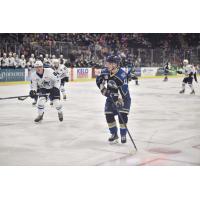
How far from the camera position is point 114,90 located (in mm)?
5605

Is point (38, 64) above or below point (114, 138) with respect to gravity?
above

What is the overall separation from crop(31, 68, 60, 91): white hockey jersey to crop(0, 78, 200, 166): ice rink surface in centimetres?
55

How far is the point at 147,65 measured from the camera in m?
9.24

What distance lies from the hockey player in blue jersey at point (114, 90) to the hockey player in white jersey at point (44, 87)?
1.69 metres

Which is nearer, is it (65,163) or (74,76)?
(65,163)

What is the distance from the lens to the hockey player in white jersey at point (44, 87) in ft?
23.0

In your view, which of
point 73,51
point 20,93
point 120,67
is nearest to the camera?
point 120,67

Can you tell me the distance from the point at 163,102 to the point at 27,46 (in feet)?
11.9

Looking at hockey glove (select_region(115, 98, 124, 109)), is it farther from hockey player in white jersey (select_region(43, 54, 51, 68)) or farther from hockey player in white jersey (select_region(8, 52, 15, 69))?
hockey player in white jersey (select_region(8, 52, 15, 69))

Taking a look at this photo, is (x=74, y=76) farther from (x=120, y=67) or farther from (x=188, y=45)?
(x=120, y=67)

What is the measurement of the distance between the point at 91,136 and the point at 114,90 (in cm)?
83

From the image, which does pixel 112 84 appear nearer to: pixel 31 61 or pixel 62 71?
pixel 31 61

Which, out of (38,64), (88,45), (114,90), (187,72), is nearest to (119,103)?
(114,90)
